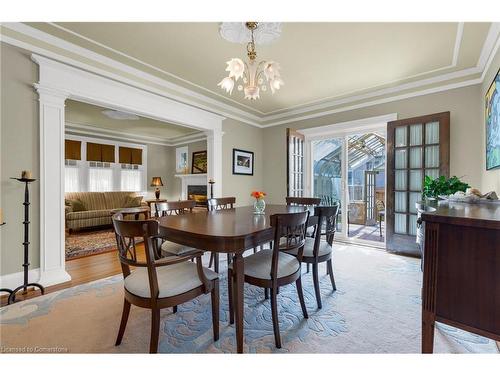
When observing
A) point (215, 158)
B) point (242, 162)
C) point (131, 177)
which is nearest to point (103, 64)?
point (215, 158)

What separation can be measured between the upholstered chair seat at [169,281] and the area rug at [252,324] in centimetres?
43

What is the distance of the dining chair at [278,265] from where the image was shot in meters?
1.48

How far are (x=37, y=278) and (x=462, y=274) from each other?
3463 mm

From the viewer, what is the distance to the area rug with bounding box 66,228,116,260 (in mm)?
3545

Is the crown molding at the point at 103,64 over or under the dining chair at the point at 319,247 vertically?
over

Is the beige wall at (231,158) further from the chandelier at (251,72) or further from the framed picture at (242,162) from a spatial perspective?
the chandelier at (251,72)

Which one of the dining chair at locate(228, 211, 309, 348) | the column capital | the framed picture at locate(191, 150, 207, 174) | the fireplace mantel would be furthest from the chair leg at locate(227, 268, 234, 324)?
the framed picture at locate(191, 150, 207, 174)

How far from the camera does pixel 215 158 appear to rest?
414 cm

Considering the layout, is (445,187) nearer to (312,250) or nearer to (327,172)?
(312,250)

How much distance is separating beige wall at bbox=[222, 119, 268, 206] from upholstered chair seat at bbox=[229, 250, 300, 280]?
102 inches

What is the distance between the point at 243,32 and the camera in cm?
204

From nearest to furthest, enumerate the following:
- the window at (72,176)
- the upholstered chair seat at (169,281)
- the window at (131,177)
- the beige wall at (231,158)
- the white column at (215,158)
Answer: the upholstered chair seat at (169,281)
the white column at (215,158)
the beige wall at (231,158)
the window at (72,176)
the window at (131,177)

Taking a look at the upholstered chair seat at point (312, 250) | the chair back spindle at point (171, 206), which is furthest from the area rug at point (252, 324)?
the chair back spindle at point (171, 206)
